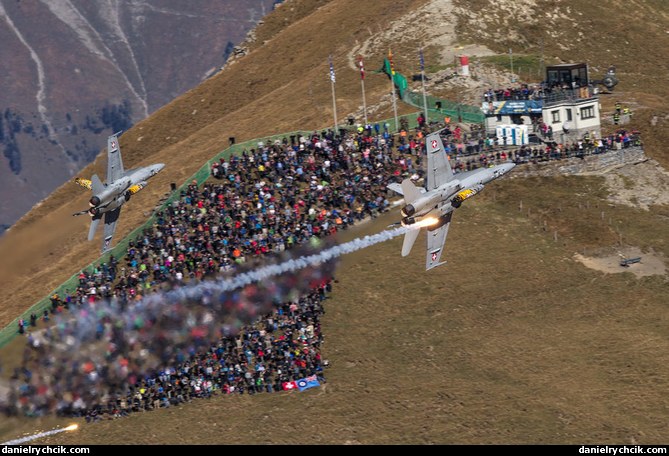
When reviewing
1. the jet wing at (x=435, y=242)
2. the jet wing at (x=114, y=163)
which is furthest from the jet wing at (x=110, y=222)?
the jet wing at (x=435, y=242)

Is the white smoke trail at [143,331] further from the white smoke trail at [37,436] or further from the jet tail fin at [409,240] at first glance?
the jet tail fin at [409,240]

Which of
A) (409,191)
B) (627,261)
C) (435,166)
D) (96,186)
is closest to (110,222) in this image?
(96,186)

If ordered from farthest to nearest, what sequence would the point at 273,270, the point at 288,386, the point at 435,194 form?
the point at 273,270, the point at 288,386, the point at 435,194

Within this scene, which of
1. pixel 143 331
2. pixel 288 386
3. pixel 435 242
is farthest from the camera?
pixel 288 386

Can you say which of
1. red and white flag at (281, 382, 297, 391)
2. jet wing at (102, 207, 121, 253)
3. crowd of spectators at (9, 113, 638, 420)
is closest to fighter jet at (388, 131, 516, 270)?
crowd of spectators at (9, 113, 638, 420)

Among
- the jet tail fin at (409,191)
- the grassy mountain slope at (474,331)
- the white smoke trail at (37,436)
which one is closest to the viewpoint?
the jet tail fin at (409,191)

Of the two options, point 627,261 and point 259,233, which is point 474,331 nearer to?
point 627,261

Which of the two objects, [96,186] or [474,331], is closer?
[96,186]
